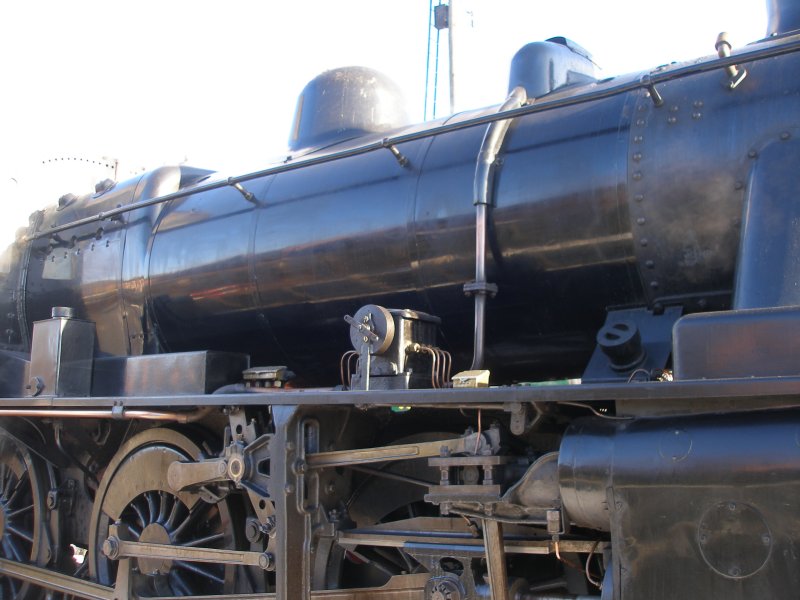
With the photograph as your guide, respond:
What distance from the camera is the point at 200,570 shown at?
405 cm

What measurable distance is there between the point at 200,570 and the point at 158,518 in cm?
33

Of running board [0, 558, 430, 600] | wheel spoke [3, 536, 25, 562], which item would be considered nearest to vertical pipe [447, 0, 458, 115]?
wheel spoke [3, 536, 25, 562]

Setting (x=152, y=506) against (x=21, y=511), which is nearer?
(x=152, y=506)

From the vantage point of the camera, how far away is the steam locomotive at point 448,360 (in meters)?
2.36

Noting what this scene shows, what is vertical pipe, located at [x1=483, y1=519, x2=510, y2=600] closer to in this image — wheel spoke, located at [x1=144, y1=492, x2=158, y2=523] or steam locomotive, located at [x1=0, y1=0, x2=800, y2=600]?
steam locomotive, located at [x1=0, y1=0, x2=800, y2=600]

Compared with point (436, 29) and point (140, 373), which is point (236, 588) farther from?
point (436, 29)

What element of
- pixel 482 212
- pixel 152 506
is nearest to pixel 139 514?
pixel 152 506

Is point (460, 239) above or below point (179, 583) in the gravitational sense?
above

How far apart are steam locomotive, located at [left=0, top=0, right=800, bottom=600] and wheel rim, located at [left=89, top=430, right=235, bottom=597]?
2 centimetres

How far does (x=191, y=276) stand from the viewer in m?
4.52

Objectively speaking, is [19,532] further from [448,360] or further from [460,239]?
[460,239]

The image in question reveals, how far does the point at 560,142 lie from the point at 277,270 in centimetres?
156

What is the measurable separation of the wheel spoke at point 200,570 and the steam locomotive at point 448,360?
0.07ft

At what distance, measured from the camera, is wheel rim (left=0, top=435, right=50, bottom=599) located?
15.7ft
